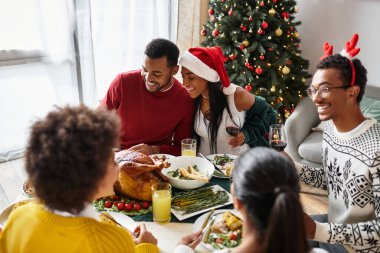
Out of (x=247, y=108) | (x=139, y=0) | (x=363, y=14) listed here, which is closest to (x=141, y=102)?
(x=247, y=108)

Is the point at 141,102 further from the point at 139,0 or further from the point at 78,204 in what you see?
the point at 139,0

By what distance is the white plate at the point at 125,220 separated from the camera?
1419 millimetres

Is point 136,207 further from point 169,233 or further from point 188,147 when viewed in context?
point 188,147

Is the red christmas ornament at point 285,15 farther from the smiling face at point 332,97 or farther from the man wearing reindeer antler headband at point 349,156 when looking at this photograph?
the smiling face at point 332,97

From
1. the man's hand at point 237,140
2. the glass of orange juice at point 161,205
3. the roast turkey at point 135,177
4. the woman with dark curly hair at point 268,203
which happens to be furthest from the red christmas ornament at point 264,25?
the woman with dark curly hair at point 268,203

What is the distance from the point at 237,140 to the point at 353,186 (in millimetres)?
773

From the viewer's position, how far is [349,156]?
61.2 inches

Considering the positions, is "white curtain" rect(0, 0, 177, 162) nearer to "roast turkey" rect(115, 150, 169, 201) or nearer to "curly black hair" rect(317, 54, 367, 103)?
"roast turkey" rect(115, 150, 169, 201)

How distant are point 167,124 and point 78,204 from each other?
1.42 meters

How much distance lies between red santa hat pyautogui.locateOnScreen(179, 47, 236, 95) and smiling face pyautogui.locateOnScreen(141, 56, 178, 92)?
10cm

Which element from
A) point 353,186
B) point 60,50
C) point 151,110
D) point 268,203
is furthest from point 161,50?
point 60,50

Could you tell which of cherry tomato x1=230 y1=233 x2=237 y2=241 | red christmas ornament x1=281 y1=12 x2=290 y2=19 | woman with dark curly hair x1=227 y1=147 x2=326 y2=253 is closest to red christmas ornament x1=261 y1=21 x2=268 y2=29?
→ red christmas ornament x1=281 y1=12 x2=290 y2=19

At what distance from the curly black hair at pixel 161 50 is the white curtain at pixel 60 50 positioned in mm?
1745

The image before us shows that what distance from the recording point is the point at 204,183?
170 cm
